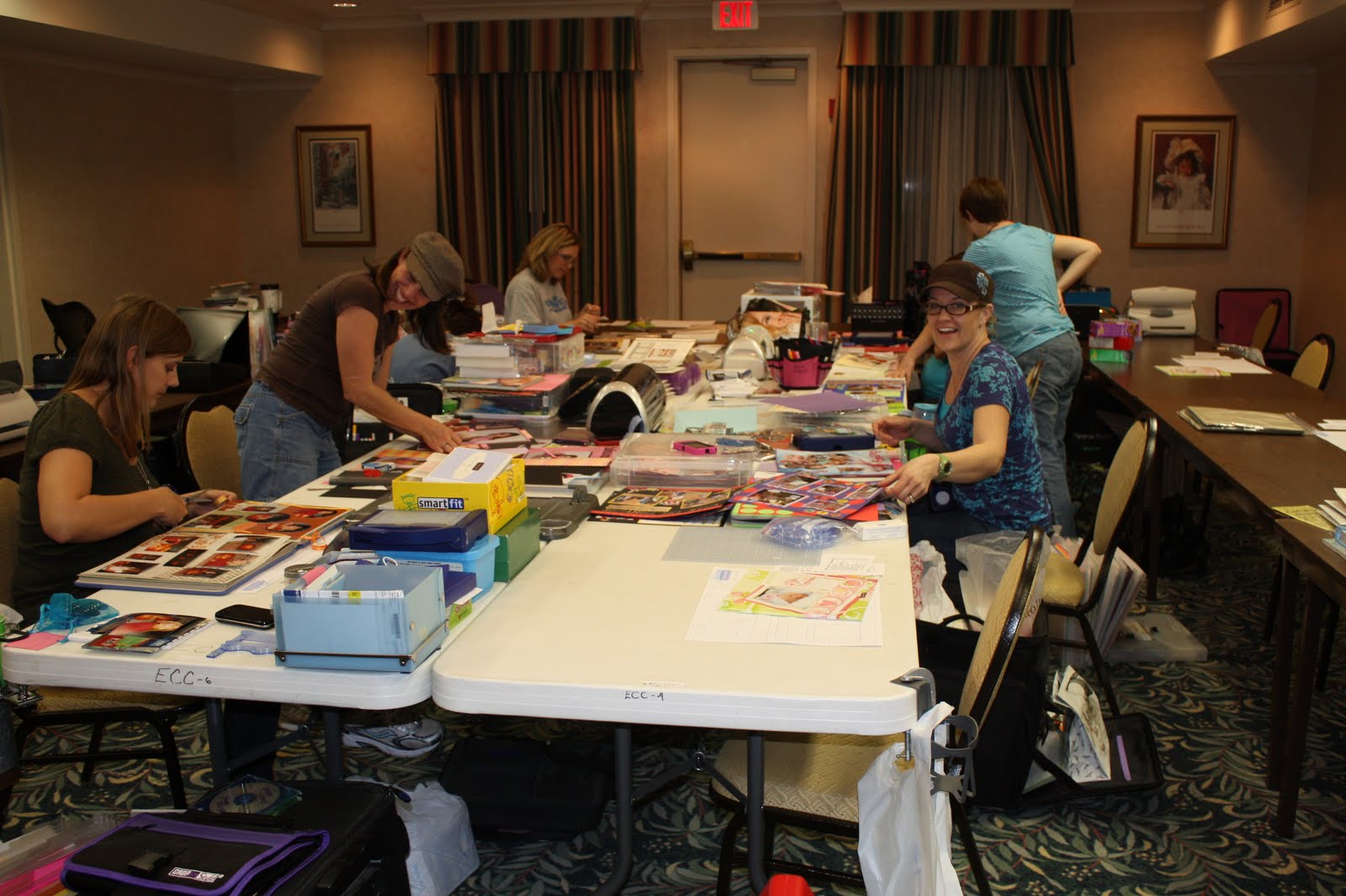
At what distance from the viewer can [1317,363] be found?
16.1 feet

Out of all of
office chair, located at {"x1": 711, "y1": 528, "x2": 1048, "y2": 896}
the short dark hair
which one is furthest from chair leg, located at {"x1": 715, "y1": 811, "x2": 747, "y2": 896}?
the short dark hair

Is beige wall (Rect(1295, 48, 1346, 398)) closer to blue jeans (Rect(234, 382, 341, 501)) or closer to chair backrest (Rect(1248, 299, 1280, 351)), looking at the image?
chair backrest (Rect(1248, 299, 1280, 351))

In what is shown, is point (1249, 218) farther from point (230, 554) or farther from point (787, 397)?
point (230, 554)

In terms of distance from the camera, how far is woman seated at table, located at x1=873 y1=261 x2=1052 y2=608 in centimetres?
298

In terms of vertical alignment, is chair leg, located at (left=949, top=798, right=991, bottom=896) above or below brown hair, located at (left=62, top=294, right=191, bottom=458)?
below

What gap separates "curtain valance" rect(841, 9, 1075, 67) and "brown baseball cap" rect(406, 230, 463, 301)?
5.22 metres

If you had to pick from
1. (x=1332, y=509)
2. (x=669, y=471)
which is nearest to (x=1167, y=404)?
(x=1332, y=509)

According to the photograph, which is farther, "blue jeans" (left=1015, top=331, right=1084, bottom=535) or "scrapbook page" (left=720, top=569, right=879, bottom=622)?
"blue jeans" (left=1015, top=331, right=1084, bottom=535)

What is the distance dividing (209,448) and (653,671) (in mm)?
2157

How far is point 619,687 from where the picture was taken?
1628 millimetres

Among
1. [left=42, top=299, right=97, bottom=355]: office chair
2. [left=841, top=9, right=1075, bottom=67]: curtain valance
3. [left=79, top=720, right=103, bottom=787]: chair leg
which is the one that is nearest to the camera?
[left=79, top=720, right=103, bottom=787]: chair leg

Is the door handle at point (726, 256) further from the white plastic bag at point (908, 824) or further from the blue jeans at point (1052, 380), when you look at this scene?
the white plastic bag at point (908, 824)

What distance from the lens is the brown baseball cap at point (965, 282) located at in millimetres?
3137

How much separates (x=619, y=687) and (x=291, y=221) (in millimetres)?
7997
